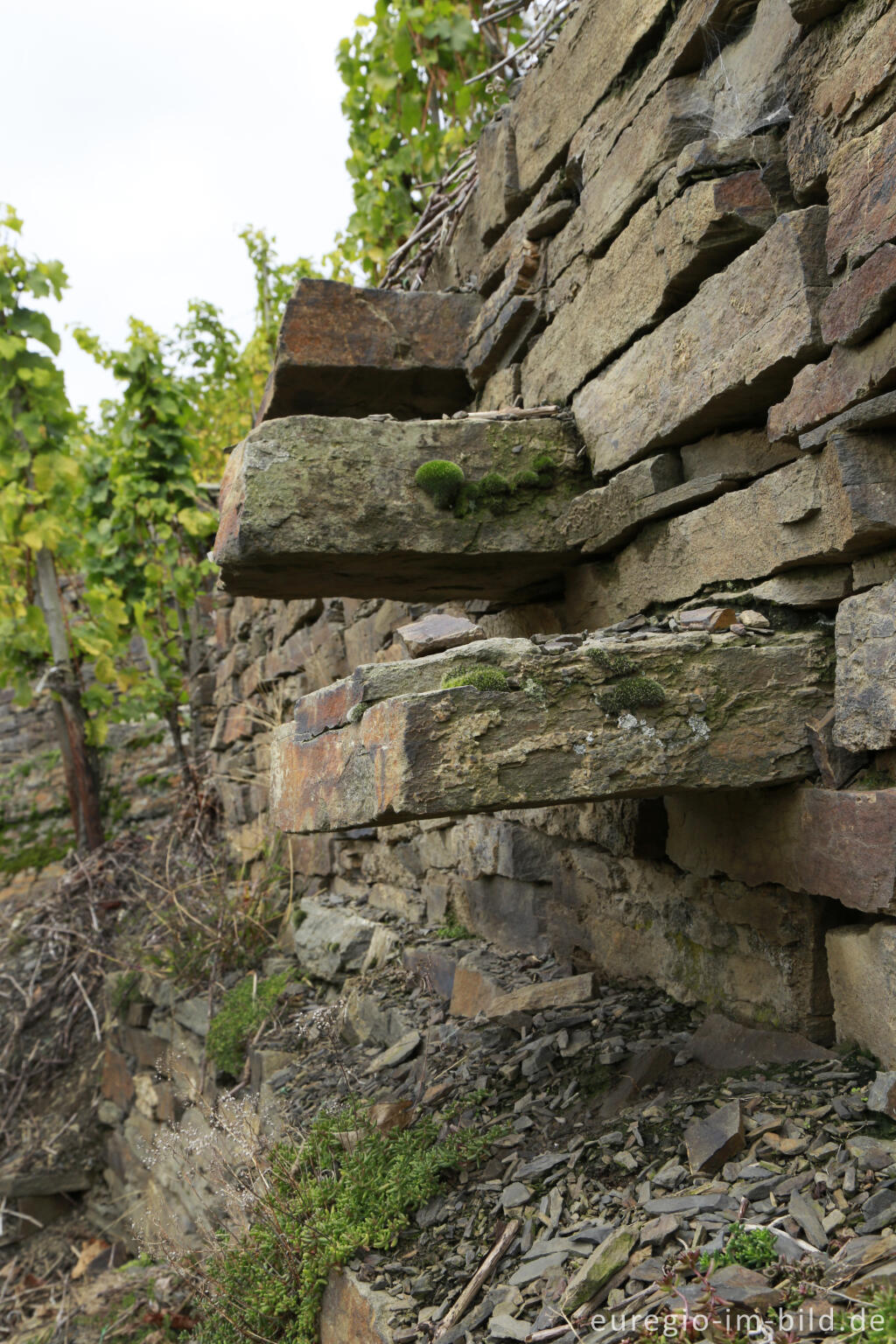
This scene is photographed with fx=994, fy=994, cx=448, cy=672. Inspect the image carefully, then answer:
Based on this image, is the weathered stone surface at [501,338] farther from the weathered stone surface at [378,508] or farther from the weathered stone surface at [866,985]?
the weathered stone surface at [866,985]

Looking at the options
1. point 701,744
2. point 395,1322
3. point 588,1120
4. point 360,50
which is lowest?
point 395,1322

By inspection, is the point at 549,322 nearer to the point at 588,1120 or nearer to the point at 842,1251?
the point at 588,1120

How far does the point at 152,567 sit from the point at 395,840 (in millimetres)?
4206

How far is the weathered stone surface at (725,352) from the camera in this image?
1.97 metres

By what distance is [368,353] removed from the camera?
3279 mm

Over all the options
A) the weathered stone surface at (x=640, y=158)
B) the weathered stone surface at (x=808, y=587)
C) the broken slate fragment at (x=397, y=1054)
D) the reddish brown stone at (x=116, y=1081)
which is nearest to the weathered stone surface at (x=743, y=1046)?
the weathered stone surface at (x=808, y=587)

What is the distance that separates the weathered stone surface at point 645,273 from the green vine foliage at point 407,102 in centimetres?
212

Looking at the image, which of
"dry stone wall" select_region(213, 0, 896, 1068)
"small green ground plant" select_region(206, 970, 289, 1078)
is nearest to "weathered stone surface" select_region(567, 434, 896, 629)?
"dry stone wall" select_region(213, 0, 896, 1068)

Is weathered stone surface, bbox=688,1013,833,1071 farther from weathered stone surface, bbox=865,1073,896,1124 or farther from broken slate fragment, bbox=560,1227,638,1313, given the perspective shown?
broken slate fragment, bbox=560,1227,638,1313

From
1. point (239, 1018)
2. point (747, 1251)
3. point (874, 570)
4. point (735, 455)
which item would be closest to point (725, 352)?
point (735, 455)

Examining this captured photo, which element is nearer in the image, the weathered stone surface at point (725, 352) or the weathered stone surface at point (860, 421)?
the weathered stone surface at point (860, 421)

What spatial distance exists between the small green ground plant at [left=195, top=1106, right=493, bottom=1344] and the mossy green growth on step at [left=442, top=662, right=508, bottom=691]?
1.19m

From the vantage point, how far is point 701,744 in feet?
6.73

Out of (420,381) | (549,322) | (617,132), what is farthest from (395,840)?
(617,132)
